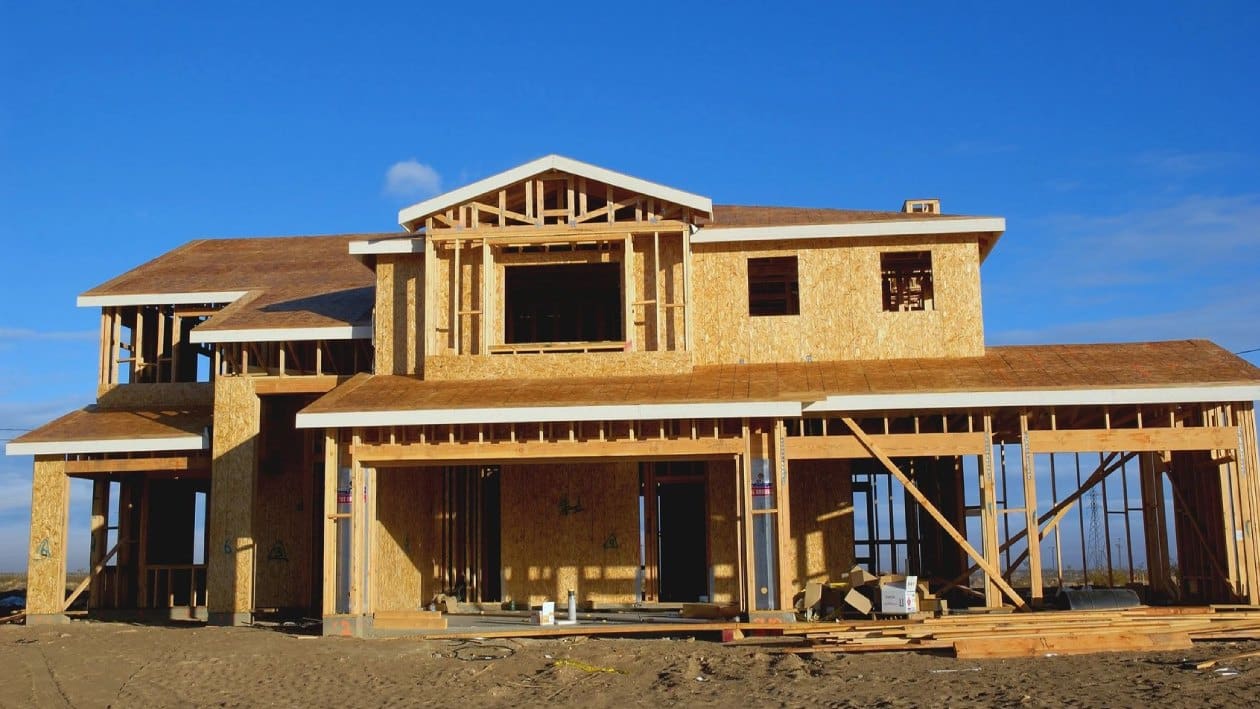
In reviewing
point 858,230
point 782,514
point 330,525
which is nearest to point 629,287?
point 858,230

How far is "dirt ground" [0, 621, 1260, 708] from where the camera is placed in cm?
1445

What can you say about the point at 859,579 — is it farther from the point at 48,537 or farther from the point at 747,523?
the point at 48,537

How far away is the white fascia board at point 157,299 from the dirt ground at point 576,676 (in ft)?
33.4

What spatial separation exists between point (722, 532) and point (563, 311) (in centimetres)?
689

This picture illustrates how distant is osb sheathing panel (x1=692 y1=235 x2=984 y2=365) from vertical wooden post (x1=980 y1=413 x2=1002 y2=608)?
10.1 ft

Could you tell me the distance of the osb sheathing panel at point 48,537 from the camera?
25422 millimetres

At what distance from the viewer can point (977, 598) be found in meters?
22.2

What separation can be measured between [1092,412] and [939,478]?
4.94 metres

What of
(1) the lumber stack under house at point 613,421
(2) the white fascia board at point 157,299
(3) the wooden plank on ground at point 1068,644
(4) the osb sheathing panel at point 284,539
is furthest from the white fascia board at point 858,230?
(2) the white fascia board at point 157,299

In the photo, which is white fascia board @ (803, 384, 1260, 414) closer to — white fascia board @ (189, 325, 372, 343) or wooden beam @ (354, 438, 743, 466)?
wooden beam @ (354, 438, 743, 466)

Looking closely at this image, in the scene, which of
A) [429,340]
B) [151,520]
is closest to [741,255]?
[429,340]

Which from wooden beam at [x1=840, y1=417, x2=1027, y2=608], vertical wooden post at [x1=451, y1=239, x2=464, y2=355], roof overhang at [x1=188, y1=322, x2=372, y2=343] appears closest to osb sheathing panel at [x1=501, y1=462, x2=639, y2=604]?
vertical wooden post at [x1=451, y1=239, x2=464, y2=355]

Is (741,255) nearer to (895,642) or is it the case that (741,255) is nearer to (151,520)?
(895,642)

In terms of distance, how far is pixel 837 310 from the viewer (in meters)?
23.2
